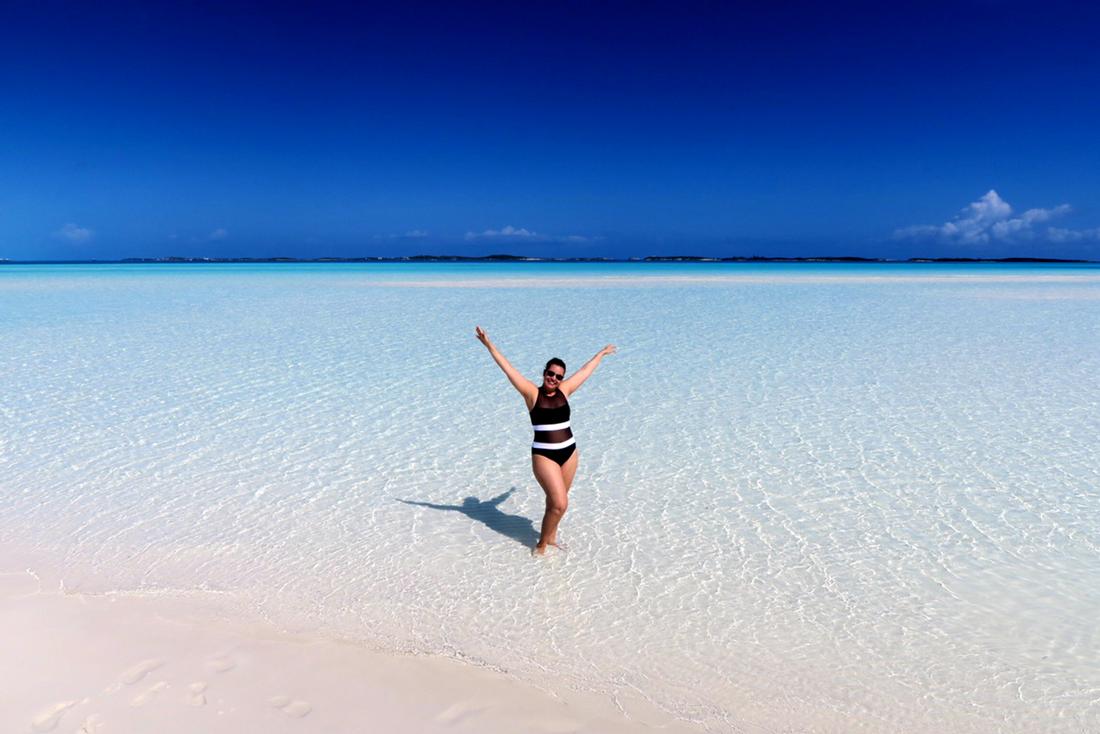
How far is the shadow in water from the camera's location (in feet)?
15.8

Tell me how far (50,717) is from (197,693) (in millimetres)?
529

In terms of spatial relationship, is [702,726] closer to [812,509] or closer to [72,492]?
[812,509]

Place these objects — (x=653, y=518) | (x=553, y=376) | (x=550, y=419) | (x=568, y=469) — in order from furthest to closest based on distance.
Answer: (x=653, y=518) → (x=568, y=469) → (x=550, y=419) → (x=553, y=376)

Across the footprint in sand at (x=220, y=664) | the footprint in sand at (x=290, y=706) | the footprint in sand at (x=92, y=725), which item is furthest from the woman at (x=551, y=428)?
the footprint in sand at (x=92, y=725)

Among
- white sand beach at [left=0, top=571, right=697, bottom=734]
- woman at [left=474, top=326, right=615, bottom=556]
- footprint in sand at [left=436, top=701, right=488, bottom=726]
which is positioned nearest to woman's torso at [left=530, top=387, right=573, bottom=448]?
woman at [left=474, top=326, right=615, bottom=556]

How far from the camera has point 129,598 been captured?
3.93 m

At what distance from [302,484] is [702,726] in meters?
3.83

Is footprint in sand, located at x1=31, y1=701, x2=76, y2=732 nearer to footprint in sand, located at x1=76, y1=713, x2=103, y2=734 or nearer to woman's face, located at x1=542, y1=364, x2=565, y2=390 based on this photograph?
footprint in sand, located at x1=76, y1=713, x2=103, y2=734

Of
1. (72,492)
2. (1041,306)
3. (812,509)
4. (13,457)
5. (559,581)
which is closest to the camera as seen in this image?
(559,581)

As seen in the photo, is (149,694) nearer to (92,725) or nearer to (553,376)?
(92,725)

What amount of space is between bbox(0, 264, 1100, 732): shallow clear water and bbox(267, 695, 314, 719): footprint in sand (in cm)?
58

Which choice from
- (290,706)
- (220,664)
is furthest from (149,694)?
(290,706)

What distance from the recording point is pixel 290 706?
302cm

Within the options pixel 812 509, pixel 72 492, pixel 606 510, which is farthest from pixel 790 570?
pixel 72 492
